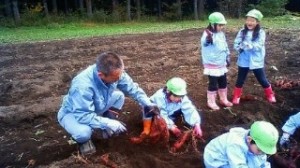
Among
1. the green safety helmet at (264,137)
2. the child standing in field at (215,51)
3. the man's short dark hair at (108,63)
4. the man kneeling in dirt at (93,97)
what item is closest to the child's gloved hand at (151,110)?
the man kneeling in dirt at (93,97)

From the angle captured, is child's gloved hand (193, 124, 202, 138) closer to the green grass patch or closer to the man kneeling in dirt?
the man kneeling in dirt

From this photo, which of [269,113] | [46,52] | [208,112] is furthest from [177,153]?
[46,52]

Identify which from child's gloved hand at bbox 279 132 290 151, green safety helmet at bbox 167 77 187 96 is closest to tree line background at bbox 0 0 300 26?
green safety helmet at bbox 167 77 187 96

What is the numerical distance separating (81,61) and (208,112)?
4705 millimetres

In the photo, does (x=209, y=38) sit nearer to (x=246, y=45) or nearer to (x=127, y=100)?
(x=246, y=45)

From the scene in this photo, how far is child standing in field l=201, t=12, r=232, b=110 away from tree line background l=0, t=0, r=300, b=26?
13311 mm

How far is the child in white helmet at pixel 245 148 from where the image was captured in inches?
156

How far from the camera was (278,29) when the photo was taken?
15195 millimetres

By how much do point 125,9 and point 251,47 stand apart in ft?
49.0

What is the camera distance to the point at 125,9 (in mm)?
20984

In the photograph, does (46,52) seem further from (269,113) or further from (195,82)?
(269,113)

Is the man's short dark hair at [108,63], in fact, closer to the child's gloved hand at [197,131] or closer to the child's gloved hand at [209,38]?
the child's gloved hand at [197,131]

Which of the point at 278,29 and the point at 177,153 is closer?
the point at 177,153

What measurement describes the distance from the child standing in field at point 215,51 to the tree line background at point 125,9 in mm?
13311
